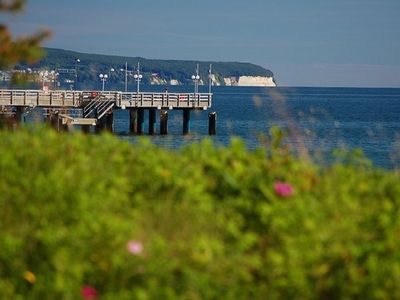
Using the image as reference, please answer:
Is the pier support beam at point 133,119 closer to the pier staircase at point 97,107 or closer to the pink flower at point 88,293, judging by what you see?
the pier staircase at point 97,107

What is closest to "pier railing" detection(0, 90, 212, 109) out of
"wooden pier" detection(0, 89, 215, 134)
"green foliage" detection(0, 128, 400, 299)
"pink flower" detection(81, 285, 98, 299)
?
"wooden pier" detection(0, 89, 215, 134)

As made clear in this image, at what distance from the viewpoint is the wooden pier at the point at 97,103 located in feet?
179

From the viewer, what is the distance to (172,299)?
6.44 metres

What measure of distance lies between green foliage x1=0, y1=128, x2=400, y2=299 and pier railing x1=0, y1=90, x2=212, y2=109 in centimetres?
4701

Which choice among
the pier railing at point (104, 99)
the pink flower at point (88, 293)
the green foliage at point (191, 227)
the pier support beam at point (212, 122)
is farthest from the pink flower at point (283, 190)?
the pier support beam at point (212, 122)

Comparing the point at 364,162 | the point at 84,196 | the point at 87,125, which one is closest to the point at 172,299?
the point at 84,196

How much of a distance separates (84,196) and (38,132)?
1878 mm

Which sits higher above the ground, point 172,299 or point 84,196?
point 84,196

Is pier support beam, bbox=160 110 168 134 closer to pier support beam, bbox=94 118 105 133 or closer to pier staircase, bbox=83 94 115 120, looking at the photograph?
pier staircase, bbox=83 94 115 120

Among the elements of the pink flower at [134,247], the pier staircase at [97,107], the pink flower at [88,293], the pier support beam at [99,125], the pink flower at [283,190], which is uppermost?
the pink flower at [283,190]

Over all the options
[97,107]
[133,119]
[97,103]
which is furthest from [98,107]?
[133,119]

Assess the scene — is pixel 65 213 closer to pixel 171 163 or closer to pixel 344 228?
pixel 171 163

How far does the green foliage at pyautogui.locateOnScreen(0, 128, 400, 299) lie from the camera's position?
21.9 ft

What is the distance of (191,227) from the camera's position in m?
7.26
